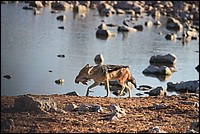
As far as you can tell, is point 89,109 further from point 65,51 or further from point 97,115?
point 65,51

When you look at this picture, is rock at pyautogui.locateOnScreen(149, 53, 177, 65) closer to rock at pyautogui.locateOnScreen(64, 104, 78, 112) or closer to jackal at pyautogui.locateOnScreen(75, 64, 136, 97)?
jackal at pyautogui.locateOnScreen(75, 64, 136, 97)

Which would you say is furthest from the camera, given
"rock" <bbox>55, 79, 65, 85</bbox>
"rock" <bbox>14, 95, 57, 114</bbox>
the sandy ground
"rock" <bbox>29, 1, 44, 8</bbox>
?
"rock" <bbox>29, 1, 44, 8</bbox>

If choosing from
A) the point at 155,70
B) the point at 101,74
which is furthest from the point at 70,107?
the point at 155,70

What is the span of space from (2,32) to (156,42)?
9731mm

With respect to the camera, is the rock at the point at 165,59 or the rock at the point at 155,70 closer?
the rock at the point at 155,70

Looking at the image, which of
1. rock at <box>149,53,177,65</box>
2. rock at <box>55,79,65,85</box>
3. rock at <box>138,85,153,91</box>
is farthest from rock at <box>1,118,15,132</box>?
rock at <box>149,53,177,65</box>

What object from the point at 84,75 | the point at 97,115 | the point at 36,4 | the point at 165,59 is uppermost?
the point at 84,75

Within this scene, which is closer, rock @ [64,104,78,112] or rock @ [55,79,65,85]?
rock @ [64,104,78,112]

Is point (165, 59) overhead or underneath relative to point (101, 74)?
underneath

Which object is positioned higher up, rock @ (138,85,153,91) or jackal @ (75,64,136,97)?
jackal @ (75,64,136,97)

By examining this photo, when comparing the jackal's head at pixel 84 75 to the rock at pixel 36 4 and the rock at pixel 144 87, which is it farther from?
the rock at pixel 36 4

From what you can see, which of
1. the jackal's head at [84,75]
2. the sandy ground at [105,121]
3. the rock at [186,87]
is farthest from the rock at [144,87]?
the sandy ground at [105,121]


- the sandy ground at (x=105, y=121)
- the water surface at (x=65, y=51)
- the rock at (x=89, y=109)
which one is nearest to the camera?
the sandy ground at (x=105, y=121)

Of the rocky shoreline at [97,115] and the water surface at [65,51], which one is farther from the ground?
the rocky shoreline at [97,115]
